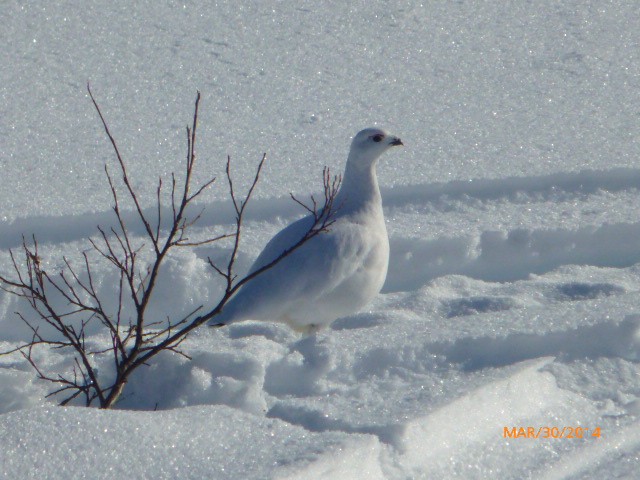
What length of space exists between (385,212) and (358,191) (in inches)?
35.2

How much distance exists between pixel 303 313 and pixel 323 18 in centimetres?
380

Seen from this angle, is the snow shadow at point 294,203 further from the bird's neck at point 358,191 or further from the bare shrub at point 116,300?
the bird's neck at point 358,191

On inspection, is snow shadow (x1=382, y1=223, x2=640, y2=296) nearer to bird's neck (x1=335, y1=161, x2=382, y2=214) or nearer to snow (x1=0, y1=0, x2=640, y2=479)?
snow (x1=0, y1=0, x2=640, y2=479)

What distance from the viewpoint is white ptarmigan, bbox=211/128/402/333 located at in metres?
3.56

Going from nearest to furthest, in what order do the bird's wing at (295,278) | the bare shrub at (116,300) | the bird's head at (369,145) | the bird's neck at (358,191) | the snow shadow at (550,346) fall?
the bare shrub at (116,300)
the snow shadow at (550,346)
the bird's wing at (295,278)
the bird's neck at (358,191)
the bird's head at (369,145)

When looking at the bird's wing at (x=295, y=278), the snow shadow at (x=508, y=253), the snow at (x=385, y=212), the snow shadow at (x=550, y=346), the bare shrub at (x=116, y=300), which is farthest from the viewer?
the snow shadow at (x=508, y=253)

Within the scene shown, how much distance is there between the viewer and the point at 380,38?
6.77m

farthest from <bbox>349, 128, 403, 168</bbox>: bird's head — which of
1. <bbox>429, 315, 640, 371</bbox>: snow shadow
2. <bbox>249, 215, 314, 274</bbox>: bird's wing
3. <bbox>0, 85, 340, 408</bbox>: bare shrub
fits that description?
<bbox>429, 315, 640, 371</bbox>: snow shadow

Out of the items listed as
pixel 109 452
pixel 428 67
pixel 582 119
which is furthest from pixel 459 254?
pixel 109 452
